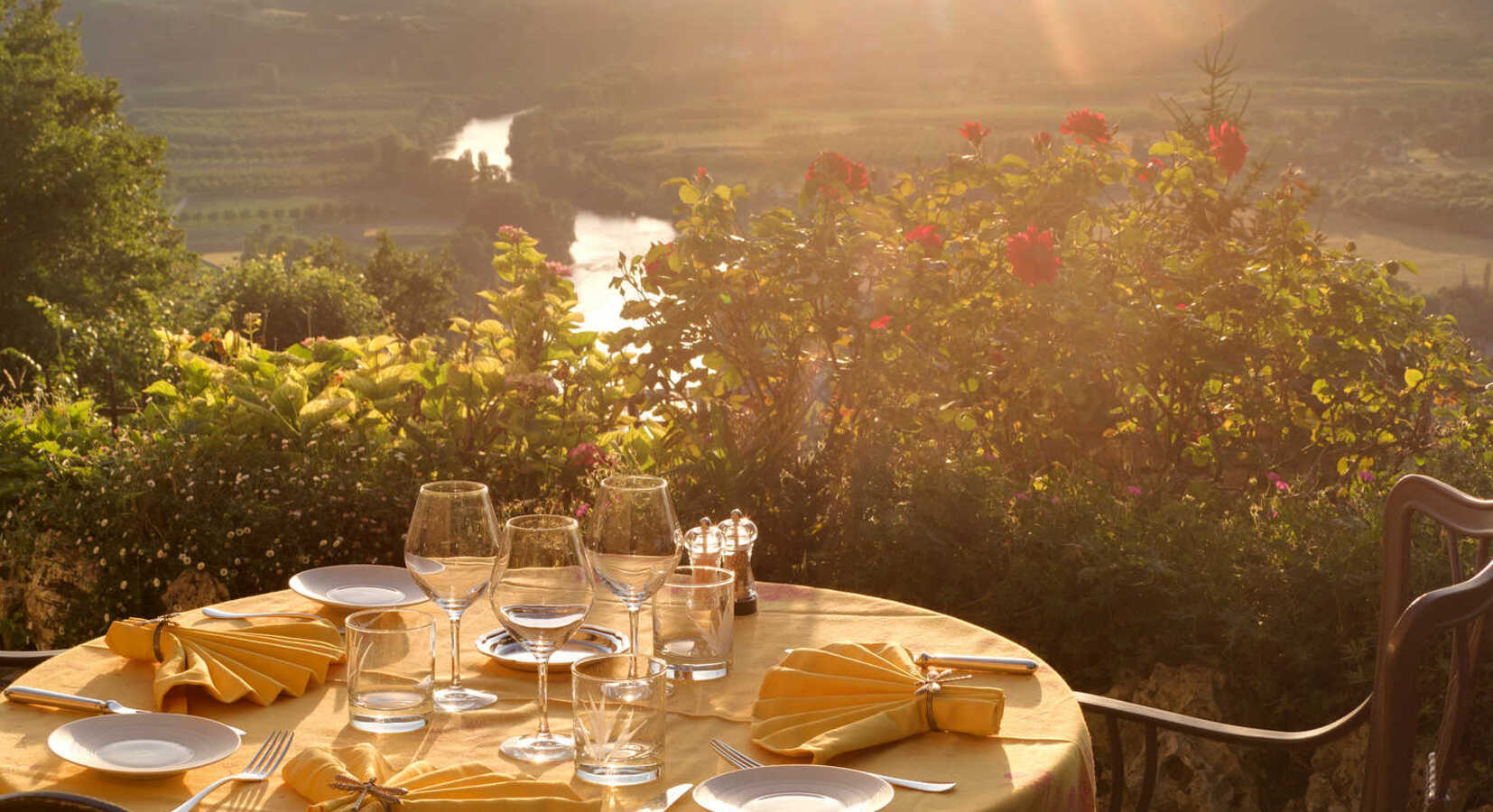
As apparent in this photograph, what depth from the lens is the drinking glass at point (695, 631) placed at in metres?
1.59

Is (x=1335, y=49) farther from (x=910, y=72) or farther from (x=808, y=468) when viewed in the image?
(x=808, y=468)

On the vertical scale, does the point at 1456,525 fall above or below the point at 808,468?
above

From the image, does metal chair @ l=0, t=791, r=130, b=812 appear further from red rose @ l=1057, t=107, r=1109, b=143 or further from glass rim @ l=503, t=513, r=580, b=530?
red rose @ l=1057, t=107, r=1109, b=143

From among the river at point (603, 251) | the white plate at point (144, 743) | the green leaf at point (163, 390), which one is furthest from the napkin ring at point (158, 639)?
the green leaf at point (163, 390)

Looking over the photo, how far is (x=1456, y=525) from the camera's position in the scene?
5.40 feet

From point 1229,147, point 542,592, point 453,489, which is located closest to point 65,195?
point 1229,147

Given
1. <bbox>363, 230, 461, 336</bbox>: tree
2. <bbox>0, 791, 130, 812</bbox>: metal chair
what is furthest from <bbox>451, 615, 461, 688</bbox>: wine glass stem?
<bbox>363, 230, 461, 336</bbox>: tree

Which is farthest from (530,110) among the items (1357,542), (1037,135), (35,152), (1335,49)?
(1357,542)

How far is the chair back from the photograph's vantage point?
122cm

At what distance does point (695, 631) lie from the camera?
5.29ft

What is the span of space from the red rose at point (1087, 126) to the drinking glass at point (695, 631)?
2.44 meters

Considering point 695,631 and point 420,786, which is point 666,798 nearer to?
point 420,786

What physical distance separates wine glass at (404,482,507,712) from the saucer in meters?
0.16

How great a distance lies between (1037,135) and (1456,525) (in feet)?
7.52
